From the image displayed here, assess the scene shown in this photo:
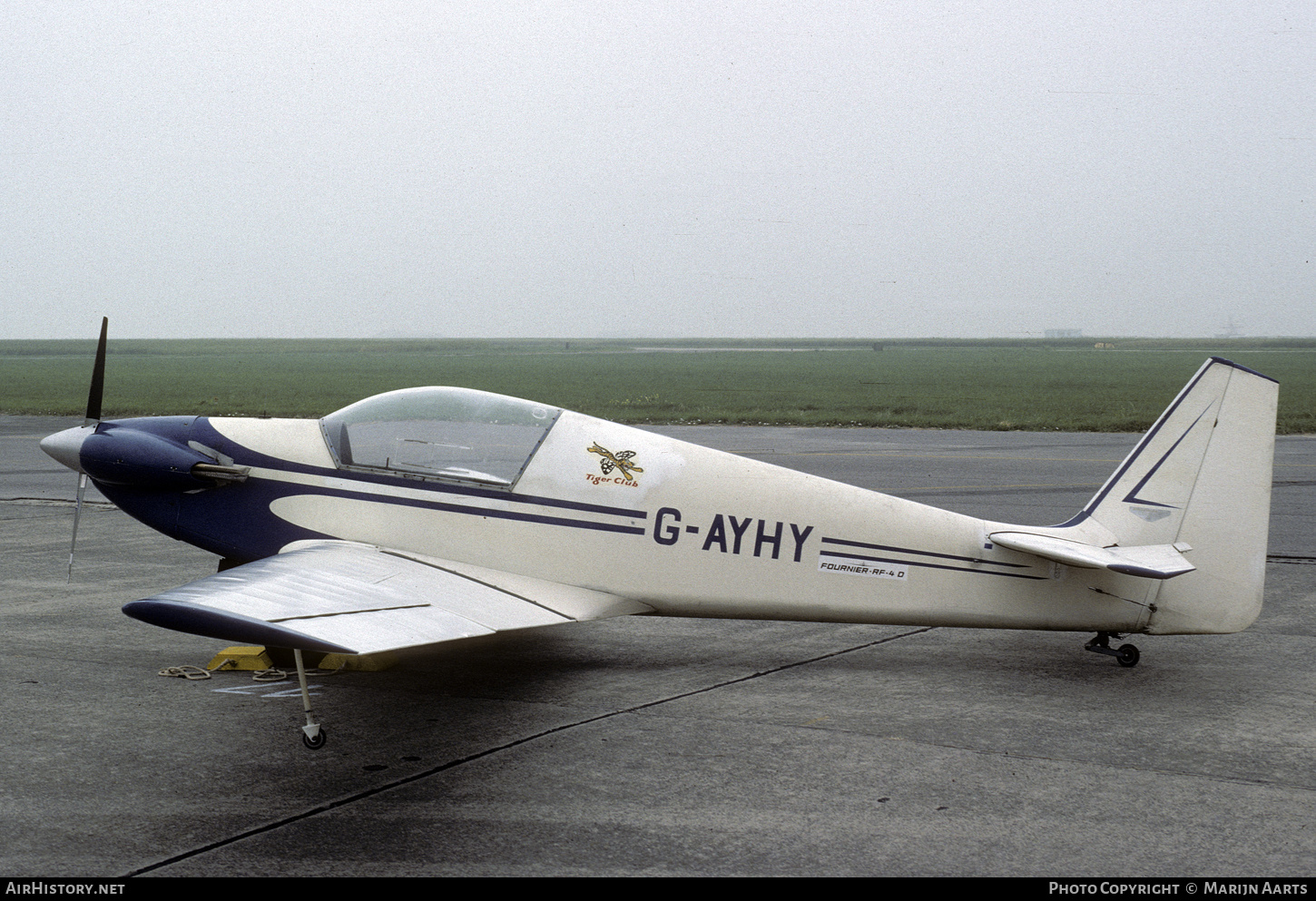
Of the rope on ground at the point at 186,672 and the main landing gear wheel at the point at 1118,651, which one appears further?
the main landing gear wheel at the point at 1118,651

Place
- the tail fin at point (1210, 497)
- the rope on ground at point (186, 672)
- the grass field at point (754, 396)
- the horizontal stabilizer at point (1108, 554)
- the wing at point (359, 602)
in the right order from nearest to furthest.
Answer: the wing at point (359, 602) < the horizontal stabilizer at point (1108, 554) < the tail fin at point (1210, 497) < the rope on ground at point (186, 672) < the grass field at point (754, 396)

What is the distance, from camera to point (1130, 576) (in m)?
7.43

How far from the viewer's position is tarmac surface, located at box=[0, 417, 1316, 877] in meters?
4.86

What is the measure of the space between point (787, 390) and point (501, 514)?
54.3m

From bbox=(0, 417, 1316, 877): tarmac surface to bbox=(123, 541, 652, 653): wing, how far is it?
0.63 meters

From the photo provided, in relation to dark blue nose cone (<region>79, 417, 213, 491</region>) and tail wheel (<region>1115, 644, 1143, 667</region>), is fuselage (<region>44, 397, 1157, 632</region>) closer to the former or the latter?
dark blue nose cone (<region>79, 417, 213, 491</region>)

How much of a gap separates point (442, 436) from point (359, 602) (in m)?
2.04

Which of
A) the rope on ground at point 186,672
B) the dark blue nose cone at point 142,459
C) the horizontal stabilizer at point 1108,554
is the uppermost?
the dark blue nose cone at point 142,459

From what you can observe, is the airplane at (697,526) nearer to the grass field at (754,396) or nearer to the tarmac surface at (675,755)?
the tarmac surface at (675,755)

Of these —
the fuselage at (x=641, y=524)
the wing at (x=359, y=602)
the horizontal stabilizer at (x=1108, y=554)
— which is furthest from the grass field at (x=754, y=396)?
the wing at (x=359, y=602)

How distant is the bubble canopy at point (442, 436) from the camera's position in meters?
7.94

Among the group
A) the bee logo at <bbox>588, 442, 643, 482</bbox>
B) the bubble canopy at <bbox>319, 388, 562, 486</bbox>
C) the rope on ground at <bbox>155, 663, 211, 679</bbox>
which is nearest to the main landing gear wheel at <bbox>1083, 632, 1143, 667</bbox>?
the bee logo at <bbox>588, 442, 643, 482</bbox>

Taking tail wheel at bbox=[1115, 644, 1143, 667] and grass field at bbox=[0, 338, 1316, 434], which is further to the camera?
grass field at bbox=[0, 338, 1316, 434]

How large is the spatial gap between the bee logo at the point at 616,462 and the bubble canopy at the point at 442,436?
45cm
